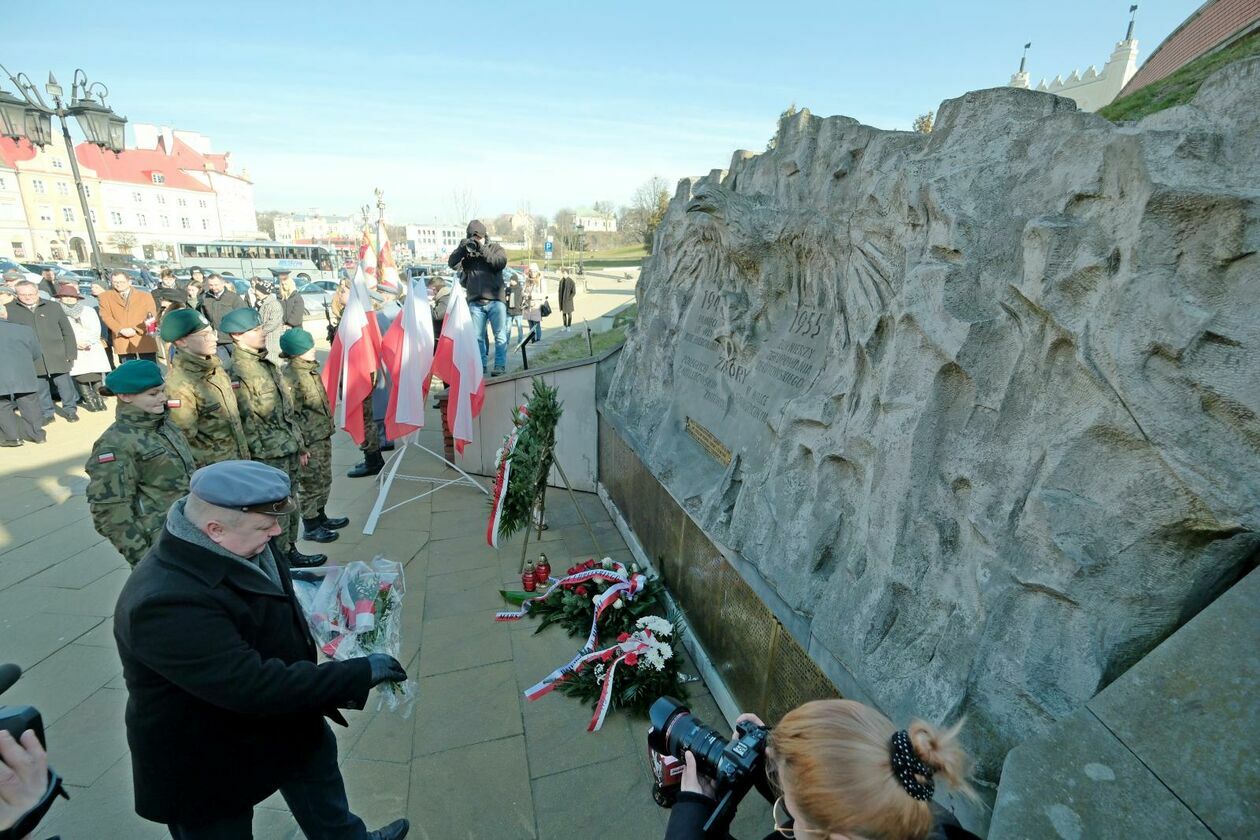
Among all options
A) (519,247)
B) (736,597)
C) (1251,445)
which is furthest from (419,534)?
(519,247)

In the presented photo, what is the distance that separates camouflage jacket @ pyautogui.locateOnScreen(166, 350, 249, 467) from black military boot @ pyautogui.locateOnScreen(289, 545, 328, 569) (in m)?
1.01

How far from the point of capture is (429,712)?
3.63m

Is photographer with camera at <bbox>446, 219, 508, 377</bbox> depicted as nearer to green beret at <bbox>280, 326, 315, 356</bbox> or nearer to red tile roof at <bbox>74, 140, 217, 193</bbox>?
green beret at <bbox>280, 326, 315, 356</bbox>

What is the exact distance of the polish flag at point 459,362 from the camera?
20.9 ft

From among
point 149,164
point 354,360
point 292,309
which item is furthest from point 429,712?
point 149,164

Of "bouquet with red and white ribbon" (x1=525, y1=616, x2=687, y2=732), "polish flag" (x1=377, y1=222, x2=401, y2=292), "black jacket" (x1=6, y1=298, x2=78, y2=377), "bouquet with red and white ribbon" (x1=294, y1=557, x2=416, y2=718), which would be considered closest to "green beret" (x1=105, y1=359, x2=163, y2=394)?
"bouquet with red and white ribbon" (x1=294, y1=557, x2=416, y2=718)

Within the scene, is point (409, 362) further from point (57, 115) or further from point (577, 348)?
point (57, 115)

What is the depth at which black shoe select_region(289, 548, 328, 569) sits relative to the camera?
5105mm

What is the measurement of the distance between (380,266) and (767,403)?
7.06 metres

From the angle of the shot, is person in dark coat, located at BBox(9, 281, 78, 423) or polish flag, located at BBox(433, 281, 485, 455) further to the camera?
person in dark coat, located at BBox(9, 281, 78, 423)

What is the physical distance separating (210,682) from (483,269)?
7.37m

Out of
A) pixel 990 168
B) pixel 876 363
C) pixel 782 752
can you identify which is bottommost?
pixel 782 752

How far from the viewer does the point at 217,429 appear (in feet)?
14.8

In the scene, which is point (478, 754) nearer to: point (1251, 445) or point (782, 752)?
point (782, 752)
